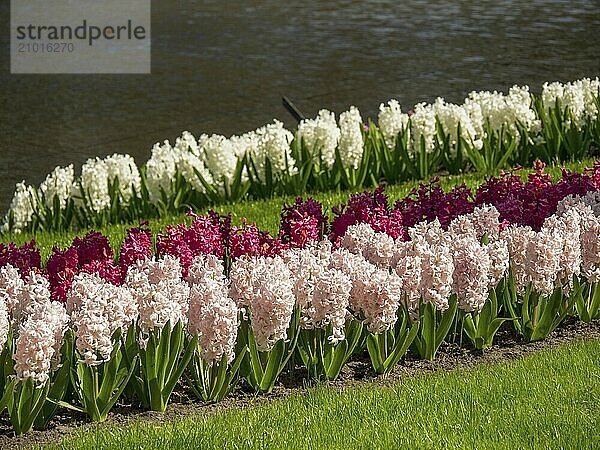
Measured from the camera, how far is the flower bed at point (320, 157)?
790 cm

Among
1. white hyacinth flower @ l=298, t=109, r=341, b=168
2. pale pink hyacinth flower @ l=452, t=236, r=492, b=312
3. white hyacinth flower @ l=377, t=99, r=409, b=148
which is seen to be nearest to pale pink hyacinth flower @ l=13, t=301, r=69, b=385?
pale pink hyacinth flower @ l=452, t=236, r=492, b=312

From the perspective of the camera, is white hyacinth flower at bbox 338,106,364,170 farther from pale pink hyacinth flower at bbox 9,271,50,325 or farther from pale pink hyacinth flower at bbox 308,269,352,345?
pale pink hyacinth flower at bbox 9,271,50,325

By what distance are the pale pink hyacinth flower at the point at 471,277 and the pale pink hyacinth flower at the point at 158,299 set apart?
4.11ft

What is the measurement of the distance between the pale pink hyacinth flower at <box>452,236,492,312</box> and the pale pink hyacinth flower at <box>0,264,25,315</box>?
1.98m

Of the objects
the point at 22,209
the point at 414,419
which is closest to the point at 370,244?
the point at 414,419

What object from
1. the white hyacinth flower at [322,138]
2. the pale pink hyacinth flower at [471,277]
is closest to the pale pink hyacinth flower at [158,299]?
the pale pink hyacinth flower at [471,277]

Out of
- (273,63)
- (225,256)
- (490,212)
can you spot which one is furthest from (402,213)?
(273,63)

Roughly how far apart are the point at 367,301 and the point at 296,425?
69 centimetres

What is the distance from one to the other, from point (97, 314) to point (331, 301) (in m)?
1.00

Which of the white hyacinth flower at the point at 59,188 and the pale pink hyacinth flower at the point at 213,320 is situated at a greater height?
the white hyacinth flower at the point at 59,188

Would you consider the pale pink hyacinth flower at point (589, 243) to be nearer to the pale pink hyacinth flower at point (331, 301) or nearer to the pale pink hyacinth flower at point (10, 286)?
the pale pink hyacinth flower at point (331, 301)

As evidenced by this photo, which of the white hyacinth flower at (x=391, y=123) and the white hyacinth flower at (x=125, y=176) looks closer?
Result: the white hyacinth flower at (x=125, y=176)

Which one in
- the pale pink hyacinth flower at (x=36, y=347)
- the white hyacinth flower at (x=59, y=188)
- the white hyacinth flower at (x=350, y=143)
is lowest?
the pale pink hyacinth flower at (x=36, y=347)

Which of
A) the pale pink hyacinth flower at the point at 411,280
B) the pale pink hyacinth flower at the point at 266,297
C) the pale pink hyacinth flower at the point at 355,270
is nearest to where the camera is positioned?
the pale pink hyacinth flower at the point at 266,297
